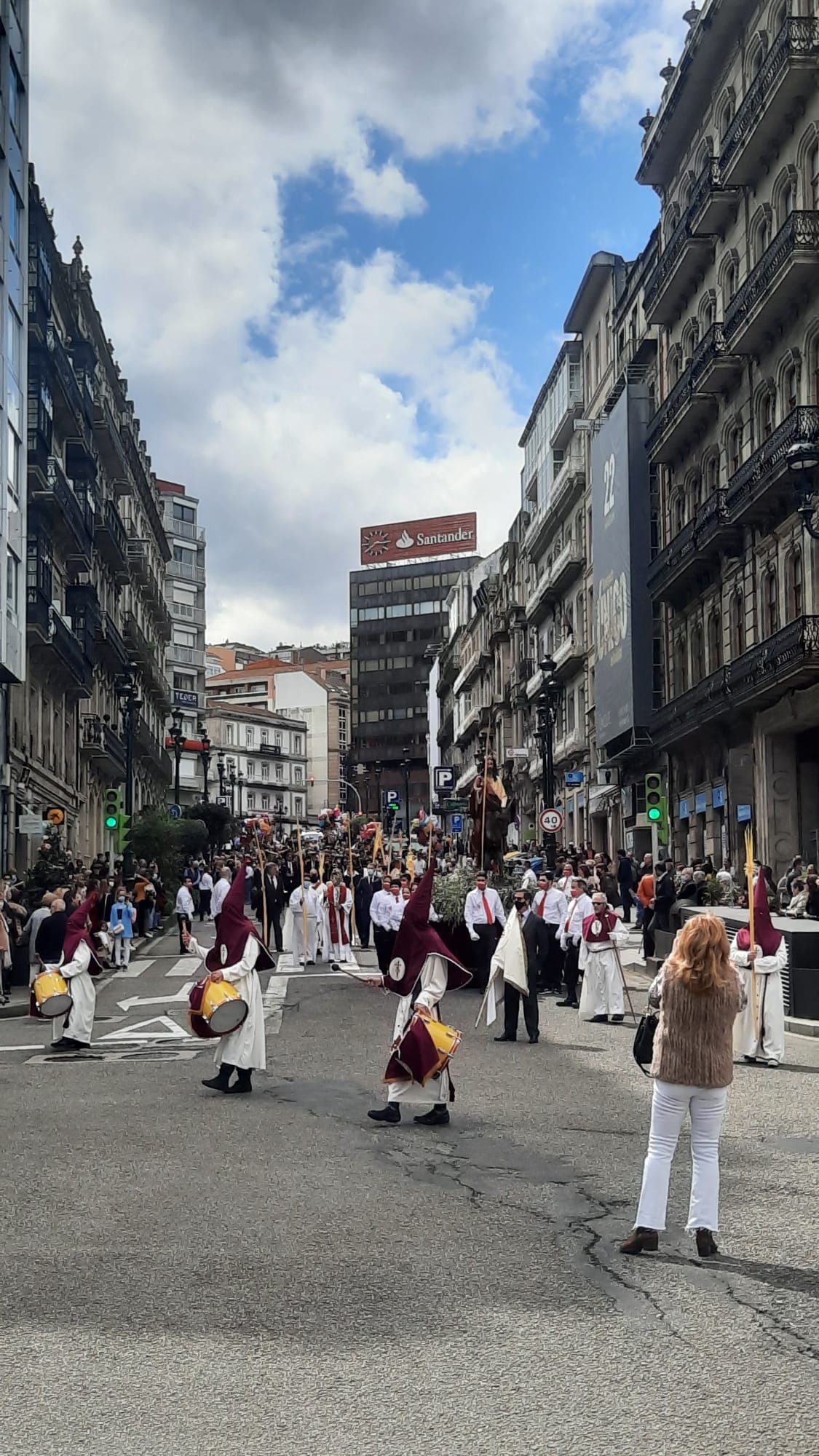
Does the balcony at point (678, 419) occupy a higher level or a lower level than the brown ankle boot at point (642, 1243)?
higher

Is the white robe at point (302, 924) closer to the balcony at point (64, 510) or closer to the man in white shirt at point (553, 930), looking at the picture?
the man in white shirt at point (553, 930)

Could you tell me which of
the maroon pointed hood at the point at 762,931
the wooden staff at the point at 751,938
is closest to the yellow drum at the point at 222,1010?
the wooden staff at the point at 751,938

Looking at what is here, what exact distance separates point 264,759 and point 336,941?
11745 cm

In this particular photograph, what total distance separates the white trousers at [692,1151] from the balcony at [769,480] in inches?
949

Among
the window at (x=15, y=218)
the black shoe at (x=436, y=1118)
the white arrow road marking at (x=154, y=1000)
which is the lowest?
the white arrow road marking at (x=154, y=1000)

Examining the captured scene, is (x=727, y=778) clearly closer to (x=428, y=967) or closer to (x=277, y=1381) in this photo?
(x=428, y=967)

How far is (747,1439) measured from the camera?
4.92 metres

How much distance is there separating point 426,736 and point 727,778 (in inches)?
4253

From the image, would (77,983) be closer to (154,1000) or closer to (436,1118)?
(436,1118)

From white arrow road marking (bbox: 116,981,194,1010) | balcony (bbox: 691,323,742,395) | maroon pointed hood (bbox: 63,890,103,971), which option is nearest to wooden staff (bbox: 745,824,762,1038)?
maroon pointed hood (bbox: 63,890,103,971)

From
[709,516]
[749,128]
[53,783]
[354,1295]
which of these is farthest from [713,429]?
[354,1295]

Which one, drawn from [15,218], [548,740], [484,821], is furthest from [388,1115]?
[15,218]

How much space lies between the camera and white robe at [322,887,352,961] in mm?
30312

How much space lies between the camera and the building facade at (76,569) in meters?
41.0
